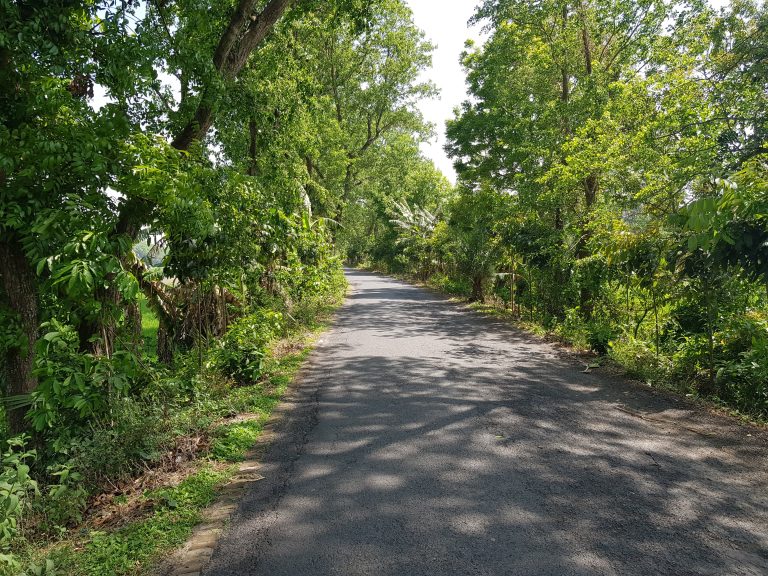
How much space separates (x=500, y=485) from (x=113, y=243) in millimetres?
3879

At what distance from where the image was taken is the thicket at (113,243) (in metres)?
3.84

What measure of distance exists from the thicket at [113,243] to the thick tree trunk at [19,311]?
0.01m

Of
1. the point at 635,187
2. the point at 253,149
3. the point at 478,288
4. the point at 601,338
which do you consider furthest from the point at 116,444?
the point at 478,288

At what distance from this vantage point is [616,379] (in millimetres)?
7918

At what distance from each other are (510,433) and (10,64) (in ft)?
19.6

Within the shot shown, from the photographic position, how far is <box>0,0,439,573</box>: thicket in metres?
3.84

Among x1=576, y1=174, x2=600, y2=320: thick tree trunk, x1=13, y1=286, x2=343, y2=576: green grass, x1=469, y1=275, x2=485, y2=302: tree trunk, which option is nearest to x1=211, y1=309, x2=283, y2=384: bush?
x1=13, y1=286, x2=343, y2=576: green grass

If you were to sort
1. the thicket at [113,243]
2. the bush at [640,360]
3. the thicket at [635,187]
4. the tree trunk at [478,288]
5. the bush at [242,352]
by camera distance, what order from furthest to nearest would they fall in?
1. the tree trunk at [478,288]
2. the bush at [640,360]
3. the bush at [242,352]
4. the thicket at [635,187]
5. the thicket at [113,243]

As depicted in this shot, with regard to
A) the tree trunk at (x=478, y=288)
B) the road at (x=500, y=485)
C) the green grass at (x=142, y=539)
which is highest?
the tree trunk at (x=478, y=288)

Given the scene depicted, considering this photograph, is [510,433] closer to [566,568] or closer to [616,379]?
[566,568]

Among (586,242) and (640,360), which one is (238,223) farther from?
(586,242)

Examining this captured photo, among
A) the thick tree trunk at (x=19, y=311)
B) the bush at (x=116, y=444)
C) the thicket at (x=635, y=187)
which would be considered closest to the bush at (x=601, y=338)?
the thicket at (x=635, y=187)

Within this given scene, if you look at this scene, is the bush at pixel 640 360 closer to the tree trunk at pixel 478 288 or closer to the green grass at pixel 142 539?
the green grass at pixel 142 539

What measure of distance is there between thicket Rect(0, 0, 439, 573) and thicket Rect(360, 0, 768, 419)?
209 inches
